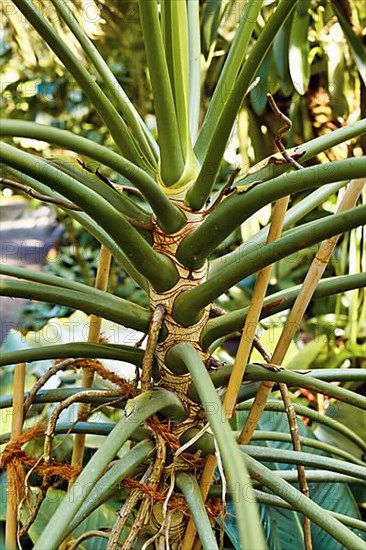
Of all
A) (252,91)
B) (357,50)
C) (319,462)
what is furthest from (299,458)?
(252,91)

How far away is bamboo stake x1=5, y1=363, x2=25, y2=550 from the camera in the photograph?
0.50m

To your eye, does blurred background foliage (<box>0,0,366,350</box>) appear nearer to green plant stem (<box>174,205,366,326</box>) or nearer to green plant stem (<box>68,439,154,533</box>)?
green plant stem (<box>174,205,366,326</box>)

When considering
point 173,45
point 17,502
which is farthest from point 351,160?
point 17,502

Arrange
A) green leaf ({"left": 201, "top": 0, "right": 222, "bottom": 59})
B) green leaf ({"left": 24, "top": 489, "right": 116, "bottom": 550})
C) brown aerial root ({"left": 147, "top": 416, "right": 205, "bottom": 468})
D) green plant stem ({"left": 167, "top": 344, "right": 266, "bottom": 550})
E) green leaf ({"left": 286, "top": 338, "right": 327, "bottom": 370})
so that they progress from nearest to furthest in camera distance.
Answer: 1. green plant stem ({"left": 167, "top": 344, "right": 266, "bottom": 550})
2. brown aerial root ({"left": 147, "top": 416, "right": 205, "bottom": 468})
3. green leaf ({"left": 24, "top": 489, "right": 116, "bottom": 550})
4. green leaf ({"left": 201, "top": 0, "right": 222, "bottom": 59})
5. green leaf ({"left": 286, "top": 338, "right": 327, "bottom": 370})

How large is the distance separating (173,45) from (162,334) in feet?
0.81

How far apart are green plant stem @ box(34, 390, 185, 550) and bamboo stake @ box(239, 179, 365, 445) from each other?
6cm

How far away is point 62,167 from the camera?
0.47 m

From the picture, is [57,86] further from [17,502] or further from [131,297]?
[17,502]

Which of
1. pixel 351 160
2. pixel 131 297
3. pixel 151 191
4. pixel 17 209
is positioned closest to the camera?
pixel 351 160

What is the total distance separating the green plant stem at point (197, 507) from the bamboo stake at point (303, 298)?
57 millimetres

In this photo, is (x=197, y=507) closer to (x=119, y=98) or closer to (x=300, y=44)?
(x=119, y=98)

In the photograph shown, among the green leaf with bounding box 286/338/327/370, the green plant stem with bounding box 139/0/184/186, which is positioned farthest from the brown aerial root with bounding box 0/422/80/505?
the green leaf with bounding box 286/338/327/370

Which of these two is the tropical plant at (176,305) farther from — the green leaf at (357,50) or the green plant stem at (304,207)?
the green leaf at (357,50)

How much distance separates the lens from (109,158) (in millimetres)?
388
